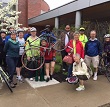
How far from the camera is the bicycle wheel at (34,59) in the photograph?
17.0 ft

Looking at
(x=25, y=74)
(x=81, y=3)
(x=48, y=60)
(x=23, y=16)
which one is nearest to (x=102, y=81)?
(x=48, y=60)

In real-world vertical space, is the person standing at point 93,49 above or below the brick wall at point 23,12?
below

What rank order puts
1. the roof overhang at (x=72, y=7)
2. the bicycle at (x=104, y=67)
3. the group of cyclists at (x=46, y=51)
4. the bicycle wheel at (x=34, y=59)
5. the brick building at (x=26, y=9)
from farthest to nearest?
the brick building at (x=26, y=9), the roof overhang at (x=72, y=7), the bicycle at (x=104, y=67), the bicycle wheel at (x=34, y=59), the group of cyclists at (x=46, y=51)

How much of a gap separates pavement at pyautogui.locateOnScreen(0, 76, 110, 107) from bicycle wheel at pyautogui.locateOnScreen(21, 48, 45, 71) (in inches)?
23.4

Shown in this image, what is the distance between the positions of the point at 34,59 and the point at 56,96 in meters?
1.43

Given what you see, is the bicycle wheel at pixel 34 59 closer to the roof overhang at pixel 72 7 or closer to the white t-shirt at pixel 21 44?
the white t-shirt at pixel 21 44

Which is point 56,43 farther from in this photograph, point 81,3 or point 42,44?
point 81,3

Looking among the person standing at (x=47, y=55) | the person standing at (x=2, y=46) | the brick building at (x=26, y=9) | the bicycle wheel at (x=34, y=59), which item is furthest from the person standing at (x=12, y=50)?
the brick building at (x=26, y=9)

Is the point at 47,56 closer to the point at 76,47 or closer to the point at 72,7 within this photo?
the point at 76,47

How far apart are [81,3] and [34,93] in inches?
270

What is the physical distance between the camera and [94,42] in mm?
5484

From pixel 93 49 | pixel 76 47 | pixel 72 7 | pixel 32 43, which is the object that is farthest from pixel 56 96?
pixel 72 7

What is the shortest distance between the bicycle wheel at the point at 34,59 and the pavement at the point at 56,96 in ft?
1.95

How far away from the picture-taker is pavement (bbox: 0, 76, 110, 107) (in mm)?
3988
